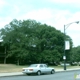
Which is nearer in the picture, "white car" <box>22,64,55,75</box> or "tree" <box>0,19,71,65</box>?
"white car" <box>22,64,55,75</box>

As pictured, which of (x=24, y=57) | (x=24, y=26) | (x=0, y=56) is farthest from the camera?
(x=0, y=56)

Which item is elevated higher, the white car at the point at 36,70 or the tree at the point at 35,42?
the tree at the point at 35,42

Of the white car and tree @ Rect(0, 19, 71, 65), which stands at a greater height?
tree @ Rect(0, 19, 71, 65)

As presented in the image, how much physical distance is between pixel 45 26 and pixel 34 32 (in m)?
3.72

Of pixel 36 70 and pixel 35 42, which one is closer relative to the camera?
pixel 36 70

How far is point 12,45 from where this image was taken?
6353cm

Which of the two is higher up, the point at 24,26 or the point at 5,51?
the point at 24,26

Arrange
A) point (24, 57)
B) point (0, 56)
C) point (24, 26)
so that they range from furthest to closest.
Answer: point (0, 56), point (24, 26), point (24, 57)

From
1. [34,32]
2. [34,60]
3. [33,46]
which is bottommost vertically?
[34,60]

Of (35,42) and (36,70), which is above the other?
(35,42)

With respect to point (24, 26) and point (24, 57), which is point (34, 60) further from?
point (24, 26)

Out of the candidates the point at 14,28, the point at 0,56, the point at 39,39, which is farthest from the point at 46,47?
the point at 0,56

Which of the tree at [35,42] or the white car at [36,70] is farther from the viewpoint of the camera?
the tree at [35,42]

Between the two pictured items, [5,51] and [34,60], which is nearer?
[34,60]
